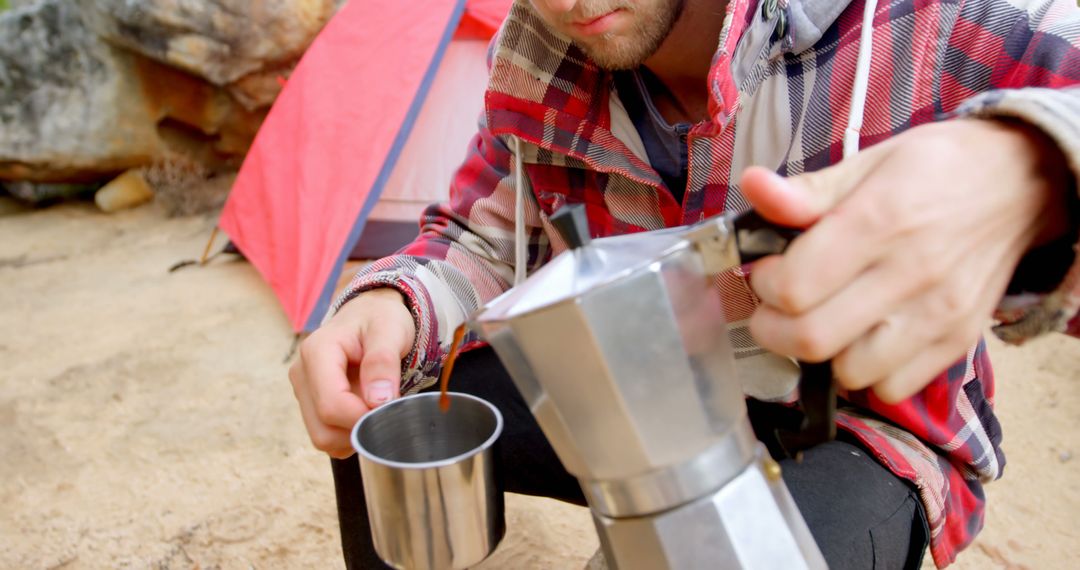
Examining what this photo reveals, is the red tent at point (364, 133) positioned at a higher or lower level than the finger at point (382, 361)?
lower

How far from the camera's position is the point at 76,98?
3576mm

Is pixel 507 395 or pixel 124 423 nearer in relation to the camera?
pixel 507 395

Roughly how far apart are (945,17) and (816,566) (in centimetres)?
55

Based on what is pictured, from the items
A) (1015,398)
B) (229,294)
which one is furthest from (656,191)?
(229,294)

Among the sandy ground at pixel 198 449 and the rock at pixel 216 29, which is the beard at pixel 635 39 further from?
the rock at pixel 216 29

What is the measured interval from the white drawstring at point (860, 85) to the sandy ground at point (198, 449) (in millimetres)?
996

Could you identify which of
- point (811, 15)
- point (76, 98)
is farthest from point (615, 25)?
point (76, 98)

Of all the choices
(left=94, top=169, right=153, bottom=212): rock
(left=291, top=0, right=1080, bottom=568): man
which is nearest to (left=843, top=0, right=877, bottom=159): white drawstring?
(left=291, top=0, right=1080, bottom=568): man

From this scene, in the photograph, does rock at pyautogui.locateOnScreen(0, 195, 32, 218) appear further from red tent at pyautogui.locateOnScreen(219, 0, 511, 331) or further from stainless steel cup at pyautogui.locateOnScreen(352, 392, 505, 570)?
stainless steel cup at pyautogui.locateOnScreen(352, 392, 505, 570)

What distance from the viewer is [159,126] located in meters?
3.79

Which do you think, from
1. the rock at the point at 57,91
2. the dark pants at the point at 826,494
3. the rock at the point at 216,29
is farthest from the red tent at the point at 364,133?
the dark pants at the point at 826,494

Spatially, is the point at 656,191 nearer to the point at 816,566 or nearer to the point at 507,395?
the point at 507,395

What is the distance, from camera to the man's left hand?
1.54 feet

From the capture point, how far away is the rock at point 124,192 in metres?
3.73
